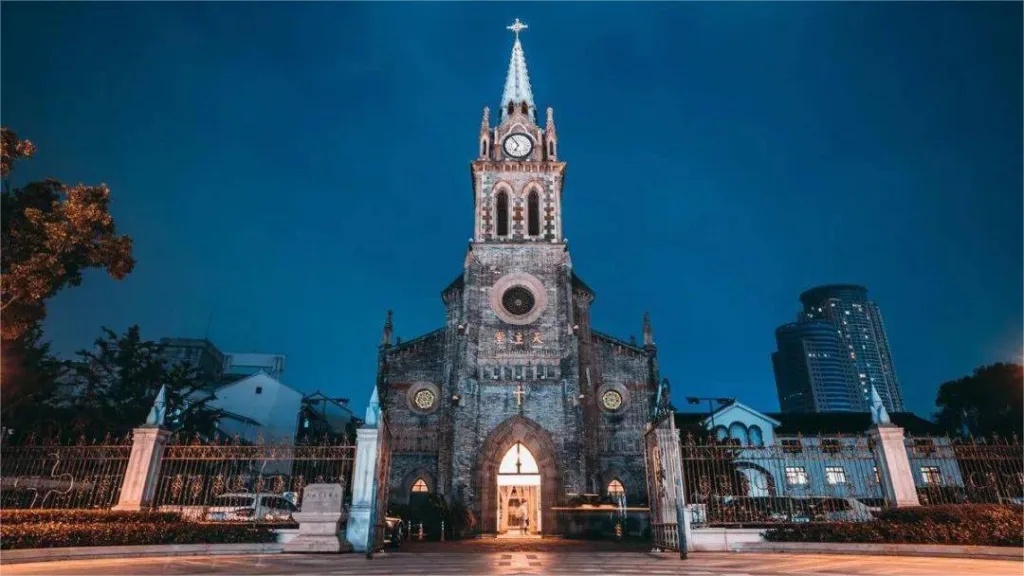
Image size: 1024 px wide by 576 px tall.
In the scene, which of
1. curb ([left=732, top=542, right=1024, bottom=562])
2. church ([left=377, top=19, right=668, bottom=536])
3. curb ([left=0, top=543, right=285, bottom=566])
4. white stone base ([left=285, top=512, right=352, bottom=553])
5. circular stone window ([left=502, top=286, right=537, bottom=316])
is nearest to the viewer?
curb ([left=0, top=543, right=285, bottom=566])

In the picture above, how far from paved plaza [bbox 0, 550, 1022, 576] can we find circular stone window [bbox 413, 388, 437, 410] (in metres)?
17.9

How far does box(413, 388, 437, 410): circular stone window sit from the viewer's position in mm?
31234

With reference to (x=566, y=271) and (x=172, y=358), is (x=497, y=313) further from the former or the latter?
(x=172, y=358)

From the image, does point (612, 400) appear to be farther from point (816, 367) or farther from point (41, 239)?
point (816, 367)

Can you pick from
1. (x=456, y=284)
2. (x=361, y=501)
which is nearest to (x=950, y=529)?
(x=361, y=501)

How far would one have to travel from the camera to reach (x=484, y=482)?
89.5 feet

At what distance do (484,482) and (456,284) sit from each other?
12273 mm

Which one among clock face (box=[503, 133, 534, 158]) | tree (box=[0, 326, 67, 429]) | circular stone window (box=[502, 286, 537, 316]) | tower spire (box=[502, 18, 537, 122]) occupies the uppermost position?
tower spire (box=[502, 18, 537, 122])

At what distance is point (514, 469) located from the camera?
28.5 metres

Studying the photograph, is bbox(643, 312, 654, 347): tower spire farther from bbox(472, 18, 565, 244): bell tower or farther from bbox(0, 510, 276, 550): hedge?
bbox(0, 510, 276, 550): hedge

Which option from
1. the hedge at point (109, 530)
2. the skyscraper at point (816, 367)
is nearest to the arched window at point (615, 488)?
the hedge at point (109, 530)

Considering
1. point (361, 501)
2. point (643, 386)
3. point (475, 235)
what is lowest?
point (361, 501)

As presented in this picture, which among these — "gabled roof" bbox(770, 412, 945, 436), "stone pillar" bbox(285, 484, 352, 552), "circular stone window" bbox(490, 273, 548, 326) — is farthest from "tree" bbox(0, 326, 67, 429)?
"gabled roof" bbox(770, 412, 945, 436)

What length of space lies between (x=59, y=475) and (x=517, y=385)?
18881 mm
